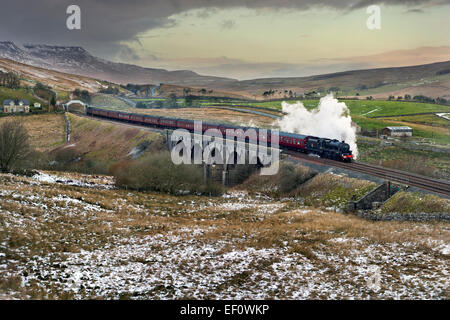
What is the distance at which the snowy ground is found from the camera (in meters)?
15.0

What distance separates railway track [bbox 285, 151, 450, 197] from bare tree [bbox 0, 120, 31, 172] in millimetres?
31596

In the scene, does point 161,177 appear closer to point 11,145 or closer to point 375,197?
point 11,145

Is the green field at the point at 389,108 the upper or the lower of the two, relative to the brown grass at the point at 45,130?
upper

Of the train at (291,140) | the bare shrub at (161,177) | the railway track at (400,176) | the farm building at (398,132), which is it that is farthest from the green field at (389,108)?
the bare shrub at (161,177)

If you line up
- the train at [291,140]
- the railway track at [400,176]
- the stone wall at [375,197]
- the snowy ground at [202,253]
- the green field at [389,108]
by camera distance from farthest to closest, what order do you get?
the green field at [389,108] < the train at [291,140] < the stone wall at [375,197] < the railway track at [400,176] < the snowy ground at [202,253]

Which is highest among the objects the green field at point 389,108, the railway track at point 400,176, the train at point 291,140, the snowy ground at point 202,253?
the green field at point 389,108

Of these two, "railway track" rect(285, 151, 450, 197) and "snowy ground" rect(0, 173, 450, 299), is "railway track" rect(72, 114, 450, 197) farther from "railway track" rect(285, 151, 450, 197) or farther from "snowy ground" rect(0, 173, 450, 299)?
"snowy ground" rect(0, 173, 450, 299)

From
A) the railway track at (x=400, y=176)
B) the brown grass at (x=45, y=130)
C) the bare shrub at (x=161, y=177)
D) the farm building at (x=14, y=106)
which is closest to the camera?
the railway track at (x=400, y=176)

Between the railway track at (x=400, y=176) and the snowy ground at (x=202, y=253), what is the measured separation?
22.4ft

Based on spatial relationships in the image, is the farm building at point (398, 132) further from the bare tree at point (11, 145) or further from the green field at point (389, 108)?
the bare tree at point (11, 145)

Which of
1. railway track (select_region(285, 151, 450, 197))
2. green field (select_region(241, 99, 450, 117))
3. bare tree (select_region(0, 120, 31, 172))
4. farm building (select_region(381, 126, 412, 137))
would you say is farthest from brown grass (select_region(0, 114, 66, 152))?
green field (select_region(241, 99, 450, 117))

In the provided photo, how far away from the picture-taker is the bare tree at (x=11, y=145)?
112 ft
